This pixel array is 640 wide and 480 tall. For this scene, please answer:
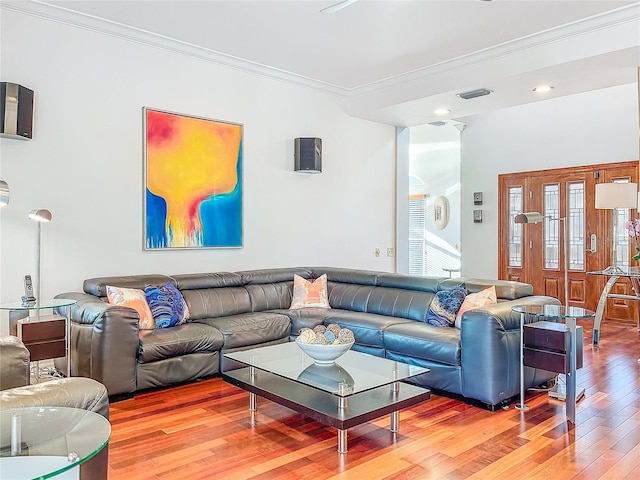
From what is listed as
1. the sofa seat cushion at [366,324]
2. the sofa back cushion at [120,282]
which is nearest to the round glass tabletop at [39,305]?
the sofa back cushion at [120,282]

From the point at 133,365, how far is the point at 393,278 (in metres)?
2.54

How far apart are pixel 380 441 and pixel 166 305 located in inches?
82.8

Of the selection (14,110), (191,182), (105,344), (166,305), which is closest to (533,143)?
(191,182)

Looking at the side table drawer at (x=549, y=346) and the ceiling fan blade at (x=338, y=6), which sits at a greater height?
the ceiling fan blade at (x=338, y=6)

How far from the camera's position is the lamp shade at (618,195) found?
5465mm

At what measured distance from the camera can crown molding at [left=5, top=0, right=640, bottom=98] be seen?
3.91m

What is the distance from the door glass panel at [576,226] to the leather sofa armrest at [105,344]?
239 inches

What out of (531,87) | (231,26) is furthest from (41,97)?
(531,87)

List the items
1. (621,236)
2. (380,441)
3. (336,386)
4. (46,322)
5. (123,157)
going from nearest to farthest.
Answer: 1. (336,386)
2. (380,441)
3. (46,322)
4. (123,157)
5. (621,236)

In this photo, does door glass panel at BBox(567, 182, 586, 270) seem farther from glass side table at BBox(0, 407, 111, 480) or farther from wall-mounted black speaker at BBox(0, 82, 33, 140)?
glass side table at BBox(0, 407, 111, 480)

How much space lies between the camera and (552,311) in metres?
3.41

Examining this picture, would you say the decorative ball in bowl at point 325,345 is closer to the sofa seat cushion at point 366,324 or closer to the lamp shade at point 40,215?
the sofa seat cushion at point 366,324

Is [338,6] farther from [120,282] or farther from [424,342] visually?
[120,282]

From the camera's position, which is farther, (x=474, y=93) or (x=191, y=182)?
(x=474, y=93)
